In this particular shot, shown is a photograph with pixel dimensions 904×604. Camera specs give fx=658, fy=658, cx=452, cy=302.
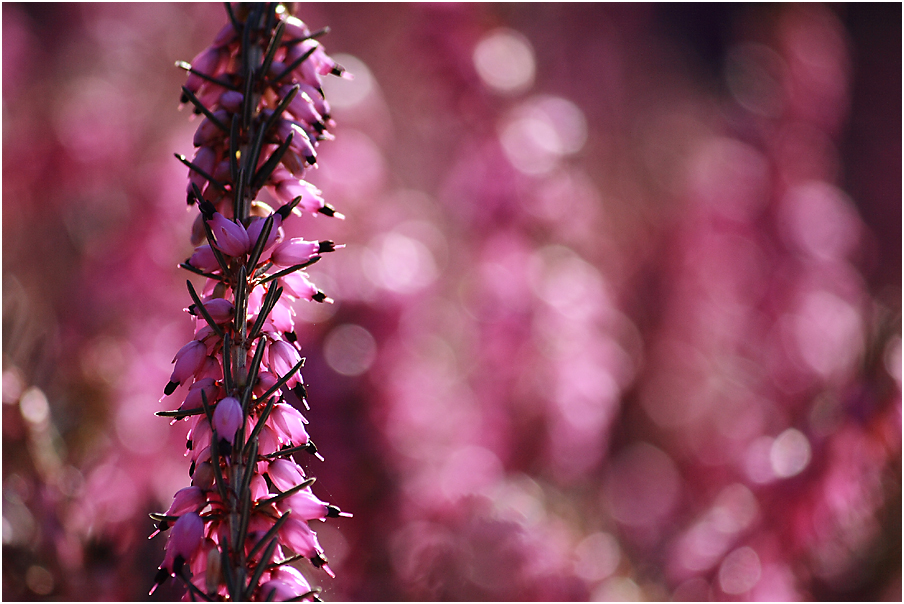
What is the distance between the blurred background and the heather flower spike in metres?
0.57

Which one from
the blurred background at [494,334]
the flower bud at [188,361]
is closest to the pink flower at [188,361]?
the flower bud at [188,361]

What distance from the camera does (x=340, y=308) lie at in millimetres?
1483

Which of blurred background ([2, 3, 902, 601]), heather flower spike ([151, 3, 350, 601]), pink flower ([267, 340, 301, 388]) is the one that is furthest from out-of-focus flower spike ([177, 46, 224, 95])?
blurred background ([2, 3, 902, 601])

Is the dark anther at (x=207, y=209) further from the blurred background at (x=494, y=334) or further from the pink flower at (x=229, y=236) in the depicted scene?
the blurred background at (x=494, y=334)

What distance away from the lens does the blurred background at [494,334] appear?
121 cm

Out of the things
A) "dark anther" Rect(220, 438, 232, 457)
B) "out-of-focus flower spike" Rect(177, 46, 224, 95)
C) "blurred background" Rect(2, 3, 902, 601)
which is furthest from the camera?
"blurred background" Rect(2, 3, 902, 601)

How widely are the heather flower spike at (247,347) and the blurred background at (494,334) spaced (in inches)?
22.3

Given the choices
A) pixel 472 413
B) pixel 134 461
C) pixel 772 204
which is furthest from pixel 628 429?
pixel 134 461

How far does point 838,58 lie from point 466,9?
5.13 feet

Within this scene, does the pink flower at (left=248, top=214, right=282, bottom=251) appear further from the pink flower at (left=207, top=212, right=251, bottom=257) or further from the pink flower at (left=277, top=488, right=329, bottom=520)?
the pink flower at (left=277, top=488, right=329, bottom=520)

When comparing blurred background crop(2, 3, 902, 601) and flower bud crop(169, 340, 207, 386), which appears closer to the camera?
flower bud crop(169, 340, 207, 386)

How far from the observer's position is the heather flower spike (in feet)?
1.39

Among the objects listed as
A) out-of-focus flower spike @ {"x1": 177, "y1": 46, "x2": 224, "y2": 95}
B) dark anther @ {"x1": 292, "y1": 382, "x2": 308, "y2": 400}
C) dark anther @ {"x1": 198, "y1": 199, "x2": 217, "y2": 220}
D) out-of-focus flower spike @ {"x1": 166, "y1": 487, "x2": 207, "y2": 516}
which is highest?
out-of-focus flower spike @ {"x1": 177, "y1": 46, "x2": 224, "y2": 95}

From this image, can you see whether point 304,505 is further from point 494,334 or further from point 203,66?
→ point 494,334
